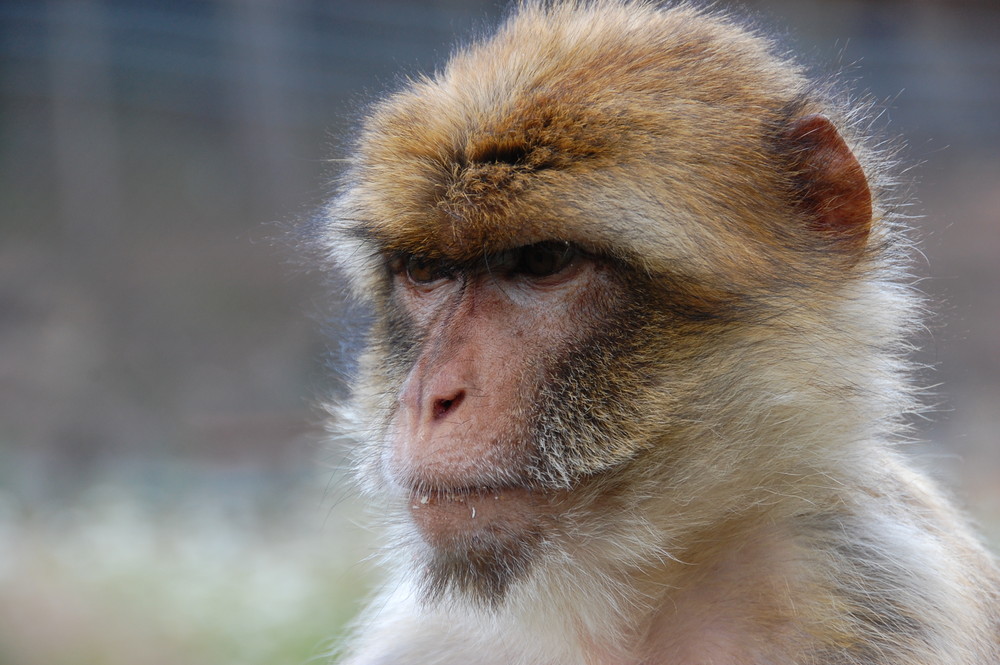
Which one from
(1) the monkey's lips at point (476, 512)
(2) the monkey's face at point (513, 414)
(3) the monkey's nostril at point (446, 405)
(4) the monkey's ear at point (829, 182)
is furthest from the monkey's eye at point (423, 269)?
(4) the monkey's ear at point (829, 182)

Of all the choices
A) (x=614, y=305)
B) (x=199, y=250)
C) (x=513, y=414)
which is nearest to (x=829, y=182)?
(x=614, y=305)

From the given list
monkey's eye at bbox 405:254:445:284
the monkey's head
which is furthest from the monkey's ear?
monkey's eye at bbox 405:254:445:284

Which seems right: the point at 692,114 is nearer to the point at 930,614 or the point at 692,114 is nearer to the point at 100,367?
the point at 930,614

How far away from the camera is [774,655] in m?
3.01

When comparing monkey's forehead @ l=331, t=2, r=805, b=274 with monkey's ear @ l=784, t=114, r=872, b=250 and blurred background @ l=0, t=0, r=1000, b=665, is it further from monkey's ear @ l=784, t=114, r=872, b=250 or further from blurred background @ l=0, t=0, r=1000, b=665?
blurred background @ l=0, t=0, r=1000, b=665

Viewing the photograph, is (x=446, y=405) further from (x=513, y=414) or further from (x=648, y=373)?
(x=648, y=373)

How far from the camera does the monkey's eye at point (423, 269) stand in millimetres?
3371

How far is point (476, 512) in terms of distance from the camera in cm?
290

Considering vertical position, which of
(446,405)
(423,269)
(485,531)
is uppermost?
(423,269)

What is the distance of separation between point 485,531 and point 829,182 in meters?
1.42

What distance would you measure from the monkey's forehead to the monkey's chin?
27.8 inches

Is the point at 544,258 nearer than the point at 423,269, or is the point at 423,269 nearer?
the point at 544,258

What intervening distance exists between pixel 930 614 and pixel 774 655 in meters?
0.49

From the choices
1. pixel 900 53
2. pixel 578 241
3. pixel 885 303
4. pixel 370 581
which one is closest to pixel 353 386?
pixel 578 241
